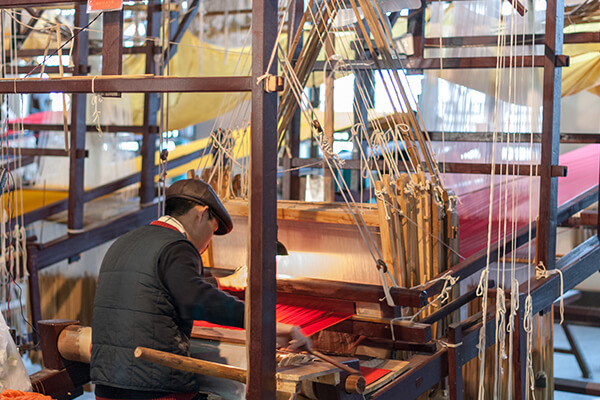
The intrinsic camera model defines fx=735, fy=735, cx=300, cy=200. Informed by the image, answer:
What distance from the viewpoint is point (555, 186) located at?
3463 millimetres

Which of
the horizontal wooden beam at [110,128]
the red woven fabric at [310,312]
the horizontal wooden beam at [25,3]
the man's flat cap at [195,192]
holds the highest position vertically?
the horizontal wooden beam at [25,3]

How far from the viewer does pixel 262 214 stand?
1799 mm

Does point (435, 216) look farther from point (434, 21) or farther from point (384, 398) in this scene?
point (434, 21)

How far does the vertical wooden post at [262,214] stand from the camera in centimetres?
177

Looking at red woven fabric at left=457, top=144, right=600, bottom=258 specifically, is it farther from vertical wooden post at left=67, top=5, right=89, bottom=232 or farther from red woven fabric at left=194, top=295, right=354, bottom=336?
vertical wooden post at left=67, top=5, right=89, bottom=232

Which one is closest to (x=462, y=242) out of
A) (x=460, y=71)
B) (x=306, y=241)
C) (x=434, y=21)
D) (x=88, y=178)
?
(x=306, y=241)

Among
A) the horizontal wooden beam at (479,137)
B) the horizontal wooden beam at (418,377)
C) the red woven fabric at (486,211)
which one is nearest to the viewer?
the horizontal wooden beam at (418,377)

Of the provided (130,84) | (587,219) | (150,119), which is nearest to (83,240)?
(150,119)

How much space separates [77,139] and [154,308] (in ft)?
10.7

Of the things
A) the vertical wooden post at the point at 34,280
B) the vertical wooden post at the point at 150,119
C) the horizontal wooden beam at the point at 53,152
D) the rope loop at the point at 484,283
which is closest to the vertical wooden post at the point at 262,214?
the rope loop at the point at 484,283

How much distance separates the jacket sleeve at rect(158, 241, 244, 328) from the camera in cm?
200

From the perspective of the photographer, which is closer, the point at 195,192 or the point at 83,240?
the point at 195,192

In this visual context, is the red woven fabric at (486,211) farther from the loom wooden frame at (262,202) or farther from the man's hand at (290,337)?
the man's hand at (290,337)

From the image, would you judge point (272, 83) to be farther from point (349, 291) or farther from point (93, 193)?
point (93, 193)
